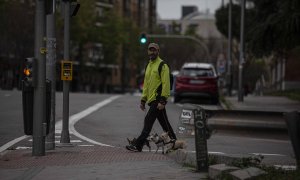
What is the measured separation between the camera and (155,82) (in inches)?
456

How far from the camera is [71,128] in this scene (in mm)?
17281

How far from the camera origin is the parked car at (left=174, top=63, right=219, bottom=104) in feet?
95.7

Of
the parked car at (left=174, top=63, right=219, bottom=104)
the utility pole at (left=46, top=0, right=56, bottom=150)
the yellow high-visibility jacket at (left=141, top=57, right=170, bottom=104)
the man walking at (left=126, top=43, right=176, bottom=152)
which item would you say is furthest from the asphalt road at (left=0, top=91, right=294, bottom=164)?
the parked car at (left=174, top=63, right=219, bottom=104)

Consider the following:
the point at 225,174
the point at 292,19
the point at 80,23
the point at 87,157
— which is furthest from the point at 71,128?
the point at 80,23

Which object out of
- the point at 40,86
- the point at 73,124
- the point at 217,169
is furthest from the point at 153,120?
the point at 73,124

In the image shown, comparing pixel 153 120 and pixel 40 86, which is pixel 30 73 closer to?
pixel 40 86

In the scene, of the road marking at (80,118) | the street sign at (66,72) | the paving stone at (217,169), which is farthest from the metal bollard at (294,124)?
the road marking at (80,118)

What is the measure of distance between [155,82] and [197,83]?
17693 millimetres

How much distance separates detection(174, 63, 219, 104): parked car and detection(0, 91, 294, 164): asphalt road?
3893 millimetres

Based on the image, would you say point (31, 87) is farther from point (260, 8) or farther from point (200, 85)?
point (260, 8)

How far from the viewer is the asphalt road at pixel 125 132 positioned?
1229cm

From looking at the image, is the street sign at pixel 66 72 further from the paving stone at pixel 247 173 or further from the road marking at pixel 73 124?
the paving stone at pixel 247 173

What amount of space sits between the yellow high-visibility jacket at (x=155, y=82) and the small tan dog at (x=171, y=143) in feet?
2.08

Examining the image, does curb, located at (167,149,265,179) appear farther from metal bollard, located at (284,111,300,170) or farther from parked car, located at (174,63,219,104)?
parked car, located at (174,63,219,104)
